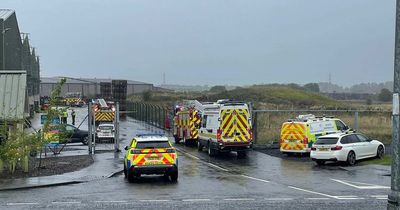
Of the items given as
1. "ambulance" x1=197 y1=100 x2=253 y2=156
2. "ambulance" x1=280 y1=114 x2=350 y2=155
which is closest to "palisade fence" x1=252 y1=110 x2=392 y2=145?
"ambulance" x1=280 y1=114 x2=350 y2=155

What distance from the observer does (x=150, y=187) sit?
1852 cm

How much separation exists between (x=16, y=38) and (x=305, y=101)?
42162mm

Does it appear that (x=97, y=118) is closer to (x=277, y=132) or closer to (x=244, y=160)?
(x=277, y=132)

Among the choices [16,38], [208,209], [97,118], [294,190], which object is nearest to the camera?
[208,209]

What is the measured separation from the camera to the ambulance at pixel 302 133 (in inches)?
1175

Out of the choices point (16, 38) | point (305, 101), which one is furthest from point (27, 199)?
point (305, 101)

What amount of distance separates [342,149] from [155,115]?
127 ft

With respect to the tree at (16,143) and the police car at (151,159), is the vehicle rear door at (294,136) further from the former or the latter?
the tree at (16,143)

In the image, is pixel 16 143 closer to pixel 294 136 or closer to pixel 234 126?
pixel 234 126

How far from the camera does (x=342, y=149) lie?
25359 mm

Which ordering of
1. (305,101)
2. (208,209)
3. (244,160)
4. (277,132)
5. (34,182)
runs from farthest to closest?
1. (305,101)
2. (277,132)
3. (244,160)
4. (34,182)
5. (208,209)

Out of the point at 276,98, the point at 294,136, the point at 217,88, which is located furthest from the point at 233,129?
the point at 217,88

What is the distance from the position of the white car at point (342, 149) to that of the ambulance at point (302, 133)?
340 cm

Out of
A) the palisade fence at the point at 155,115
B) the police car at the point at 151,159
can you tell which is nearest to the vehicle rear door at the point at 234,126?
the police car at the point at 151,159
